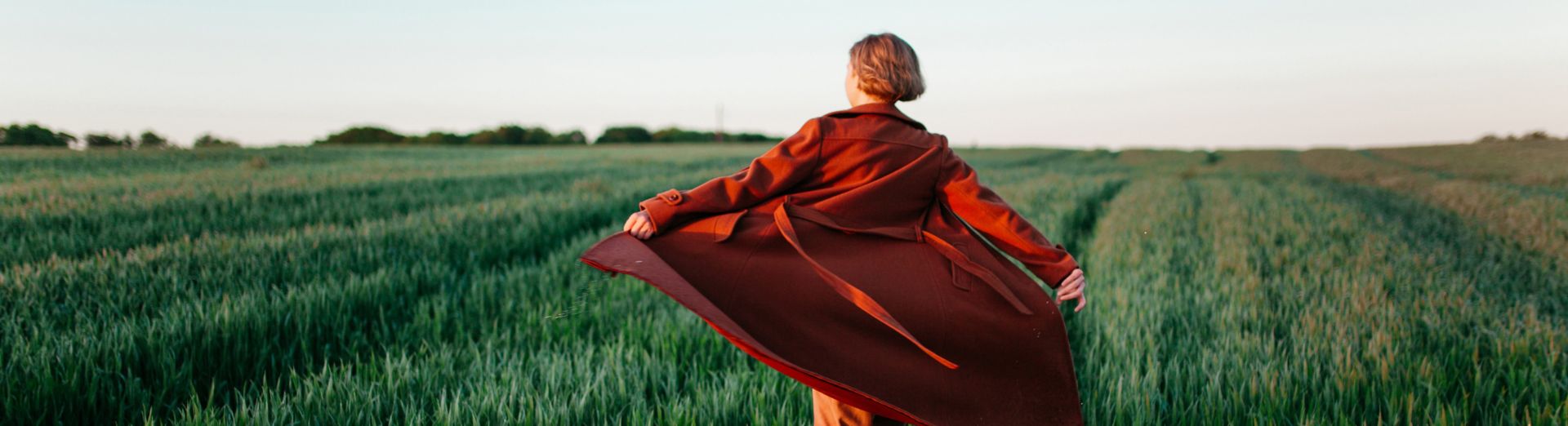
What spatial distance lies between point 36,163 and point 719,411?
1781 centimetres

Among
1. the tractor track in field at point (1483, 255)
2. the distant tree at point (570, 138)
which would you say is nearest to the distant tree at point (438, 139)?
the distant tree at point (570, 138)

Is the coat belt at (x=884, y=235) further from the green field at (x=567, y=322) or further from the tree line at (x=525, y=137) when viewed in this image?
the tree line at (x=525, y=137)

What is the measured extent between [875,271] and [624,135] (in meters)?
57.9

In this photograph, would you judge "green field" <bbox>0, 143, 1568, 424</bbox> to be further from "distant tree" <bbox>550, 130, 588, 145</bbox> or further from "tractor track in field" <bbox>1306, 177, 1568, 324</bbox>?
"distant tree" <bbox>550, 130, 588, 145</bbox>

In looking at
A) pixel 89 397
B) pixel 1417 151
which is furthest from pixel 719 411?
pixel 1417 151

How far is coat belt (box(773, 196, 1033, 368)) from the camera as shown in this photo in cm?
169

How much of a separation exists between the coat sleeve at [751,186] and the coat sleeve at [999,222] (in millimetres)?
377

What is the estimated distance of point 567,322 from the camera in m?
3.79

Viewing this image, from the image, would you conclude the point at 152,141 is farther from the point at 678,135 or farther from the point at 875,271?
the point at 678,135

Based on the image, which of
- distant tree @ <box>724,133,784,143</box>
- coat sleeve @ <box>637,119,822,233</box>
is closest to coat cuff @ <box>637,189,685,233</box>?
coat sleeve @ <box>637,119,822,233</box>

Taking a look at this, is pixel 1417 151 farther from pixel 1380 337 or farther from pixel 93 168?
pixel 93 168

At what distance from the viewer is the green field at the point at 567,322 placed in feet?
8.68

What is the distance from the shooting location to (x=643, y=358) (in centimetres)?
312

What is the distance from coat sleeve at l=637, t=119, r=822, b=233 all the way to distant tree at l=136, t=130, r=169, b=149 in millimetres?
23229
